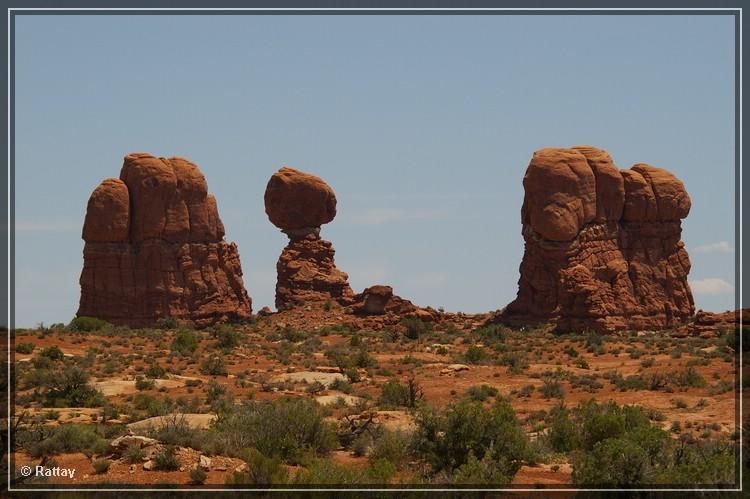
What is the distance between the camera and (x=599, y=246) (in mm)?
62656

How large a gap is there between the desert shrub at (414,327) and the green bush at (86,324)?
46.5ft

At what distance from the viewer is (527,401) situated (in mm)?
34406

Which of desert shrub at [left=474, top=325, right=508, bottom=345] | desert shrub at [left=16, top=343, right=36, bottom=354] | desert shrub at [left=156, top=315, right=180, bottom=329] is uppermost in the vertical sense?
desert shrub at [left=156, top=315, right=180, bottom=329]

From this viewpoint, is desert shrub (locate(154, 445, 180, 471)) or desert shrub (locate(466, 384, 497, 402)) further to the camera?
desert shrub (locate(466, 384, 497, 402))

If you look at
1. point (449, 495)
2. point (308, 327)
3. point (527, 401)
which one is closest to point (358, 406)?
point (527, 401)

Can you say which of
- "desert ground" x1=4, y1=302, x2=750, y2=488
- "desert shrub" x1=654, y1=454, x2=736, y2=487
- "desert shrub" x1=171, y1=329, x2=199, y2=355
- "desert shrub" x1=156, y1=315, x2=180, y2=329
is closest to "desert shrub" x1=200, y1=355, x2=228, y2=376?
"desert ground" x1=4, y1=302, x2=750, y2=488

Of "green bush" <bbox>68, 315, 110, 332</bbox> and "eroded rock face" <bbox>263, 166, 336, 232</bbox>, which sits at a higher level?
"eroded rock face" <bbox>263, 166, 336, 232</bbox>

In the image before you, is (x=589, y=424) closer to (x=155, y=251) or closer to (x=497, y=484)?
(x=497, y=484)

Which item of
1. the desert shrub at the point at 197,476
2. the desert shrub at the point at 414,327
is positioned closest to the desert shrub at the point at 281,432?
the desert shrub at the point at 197,476

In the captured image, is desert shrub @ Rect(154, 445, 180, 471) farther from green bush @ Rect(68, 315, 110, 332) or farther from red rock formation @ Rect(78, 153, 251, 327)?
red rock formation @ Rect(78, 153, 251, 327)

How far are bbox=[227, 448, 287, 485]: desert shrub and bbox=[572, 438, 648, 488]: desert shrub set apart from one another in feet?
15.8

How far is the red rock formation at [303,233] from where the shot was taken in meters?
66.7

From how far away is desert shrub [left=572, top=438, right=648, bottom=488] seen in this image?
19328 millimetres

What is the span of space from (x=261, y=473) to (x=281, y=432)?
3472 mm
